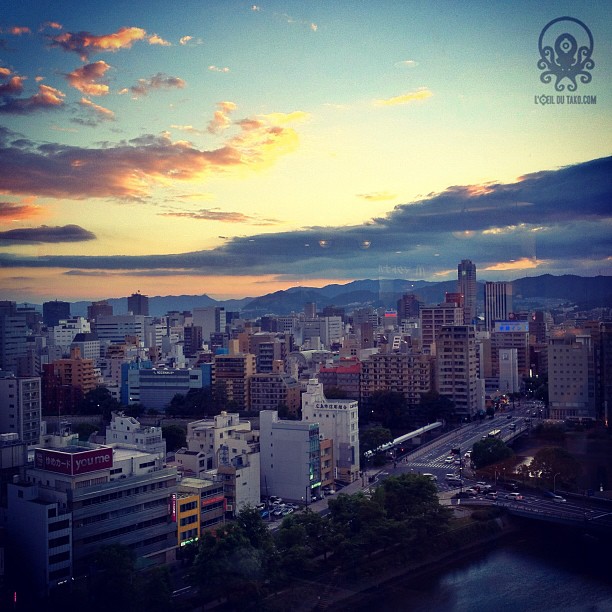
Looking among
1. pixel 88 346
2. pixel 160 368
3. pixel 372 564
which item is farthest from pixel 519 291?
pixel 88 346

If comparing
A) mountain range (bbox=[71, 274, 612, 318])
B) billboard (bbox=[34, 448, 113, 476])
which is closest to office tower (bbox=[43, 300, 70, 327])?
mountain range (bbox=[71, 274, 612, 318])

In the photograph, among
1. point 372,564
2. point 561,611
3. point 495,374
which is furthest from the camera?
point 495,374

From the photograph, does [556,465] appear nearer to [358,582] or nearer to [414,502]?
[414,502]

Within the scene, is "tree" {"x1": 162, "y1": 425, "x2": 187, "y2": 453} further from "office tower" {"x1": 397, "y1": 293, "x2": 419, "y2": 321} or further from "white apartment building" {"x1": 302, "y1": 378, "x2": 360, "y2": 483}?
"office tower" {"x1": 397, "y1": 293, "x2": 419, "y2": 321}

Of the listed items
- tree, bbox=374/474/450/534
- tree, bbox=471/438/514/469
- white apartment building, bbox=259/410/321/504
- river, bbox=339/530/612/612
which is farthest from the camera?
tree, bbox=471/438/514/469

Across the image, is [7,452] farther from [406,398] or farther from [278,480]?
[406,398]

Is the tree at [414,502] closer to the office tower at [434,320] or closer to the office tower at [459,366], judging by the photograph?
the office tower at [434,320]
